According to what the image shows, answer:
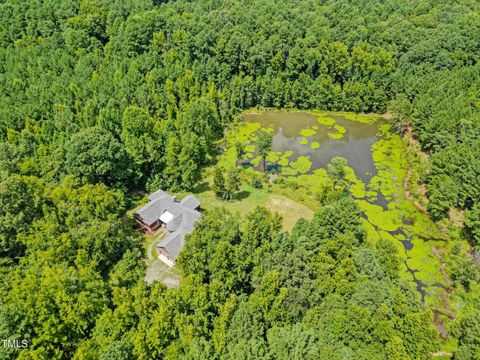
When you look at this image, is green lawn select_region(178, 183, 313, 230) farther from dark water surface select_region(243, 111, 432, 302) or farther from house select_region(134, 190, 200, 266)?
dark water surface select_region(243, 111, 432, 302)

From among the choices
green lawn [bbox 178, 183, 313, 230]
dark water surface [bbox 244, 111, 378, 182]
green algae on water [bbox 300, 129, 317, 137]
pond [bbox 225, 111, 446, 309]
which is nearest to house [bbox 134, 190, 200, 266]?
green lawn [bbox 178, 183, 313, 230]

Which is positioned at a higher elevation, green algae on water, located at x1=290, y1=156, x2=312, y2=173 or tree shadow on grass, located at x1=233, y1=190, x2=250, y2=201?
tree shadow on grass, located at x1=233, y1=190, x2=250, y2=201

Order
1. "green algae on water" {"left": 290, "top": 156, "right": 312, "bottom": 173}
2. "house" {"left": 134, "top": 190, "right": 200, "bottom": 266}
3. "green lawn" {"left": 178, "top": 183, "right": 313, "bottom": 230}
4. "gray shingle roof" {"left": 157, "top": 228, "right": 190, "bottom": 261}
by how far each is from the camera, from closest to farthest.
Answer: "gray shingle roof" {"left": 157, "top": 228, "right": 190, "bottom": 261} < "house" {"left": 134, "top": 190, "right": 200, "bottom": 266} < "green lawn" {"left": 178, "top": 183, "right": 313, "bottom": 230} < "green algae on water" {"left": 290, "top": 156, "right": 312, "bottom": 173}

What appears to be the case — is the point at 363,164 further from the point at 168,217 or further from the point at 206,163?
the point at 168,217

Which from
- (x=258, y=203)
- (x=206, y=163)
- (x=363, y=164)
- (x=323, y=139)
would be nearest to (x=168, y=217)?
(x=258, y=203)

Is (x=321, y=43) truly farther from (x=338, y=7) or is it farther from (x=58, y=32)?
(x=58, y=32)

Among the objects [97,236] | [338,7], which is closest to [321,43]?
[338,7]
